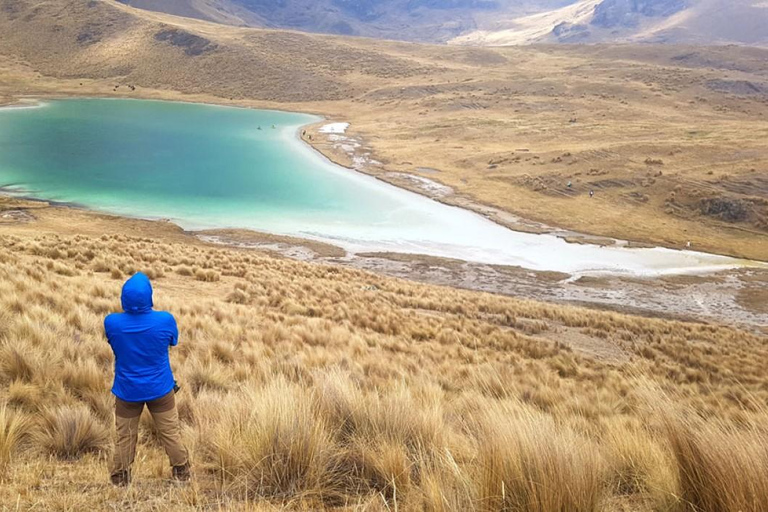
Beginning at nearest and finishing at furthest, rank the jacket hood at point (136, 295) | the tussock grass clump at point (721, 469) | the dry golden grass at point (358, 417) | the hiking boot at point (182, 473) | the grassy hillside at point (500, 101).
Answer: the tussock grass clump at point (721, 469), the dry golden grass at point (358, 417), the hiking boot at point (182, 473), the jacket hood at point (136, 295), the grassy hillside at point (500, 101)

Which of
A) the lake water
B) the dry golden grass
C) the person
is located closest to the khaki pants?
the person

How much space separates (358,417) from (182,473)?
1.43m

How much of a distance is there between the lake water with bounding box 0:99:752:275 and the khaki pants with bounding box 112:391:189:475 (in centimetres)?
2171

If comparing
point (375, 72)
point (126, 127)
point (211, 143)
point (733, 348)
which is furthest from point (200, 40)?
point (733, 348)

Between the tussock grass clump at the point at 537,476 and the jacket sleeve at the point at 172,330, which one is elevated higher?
the jacket sleeve at the point at 172,330

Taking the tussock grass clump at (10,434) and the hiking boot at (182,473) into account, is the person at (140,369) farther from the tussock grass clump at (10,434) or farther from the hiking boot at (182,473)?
the tussock grass clump at (10,434)

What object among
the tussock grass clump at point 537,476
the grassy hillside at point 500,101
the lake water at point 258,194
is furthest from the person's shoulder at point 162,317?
the grassy hillside at point 500,101

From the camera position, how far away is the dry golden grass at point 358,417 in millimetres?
2832

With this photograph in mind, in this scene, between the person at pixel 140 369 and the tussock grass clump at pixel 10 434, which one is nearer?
the tussock grass clump at pixel 10 434

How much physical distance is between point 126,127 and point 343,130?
23639mm

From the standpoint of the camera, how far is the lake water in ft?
85.8

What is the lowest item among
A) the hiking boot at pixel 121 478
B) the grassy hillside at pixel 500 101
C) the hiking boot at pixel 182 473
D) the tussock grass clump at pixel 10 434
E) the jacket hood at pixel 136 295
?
the hiking boot at pixel 182 473

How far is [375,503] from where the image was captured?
9.71 feet

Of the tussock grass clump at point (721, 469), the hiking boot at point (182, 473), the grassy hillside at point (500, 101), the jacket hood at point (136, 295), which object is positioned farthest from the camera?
the grassy hillside at point (500, 101)
